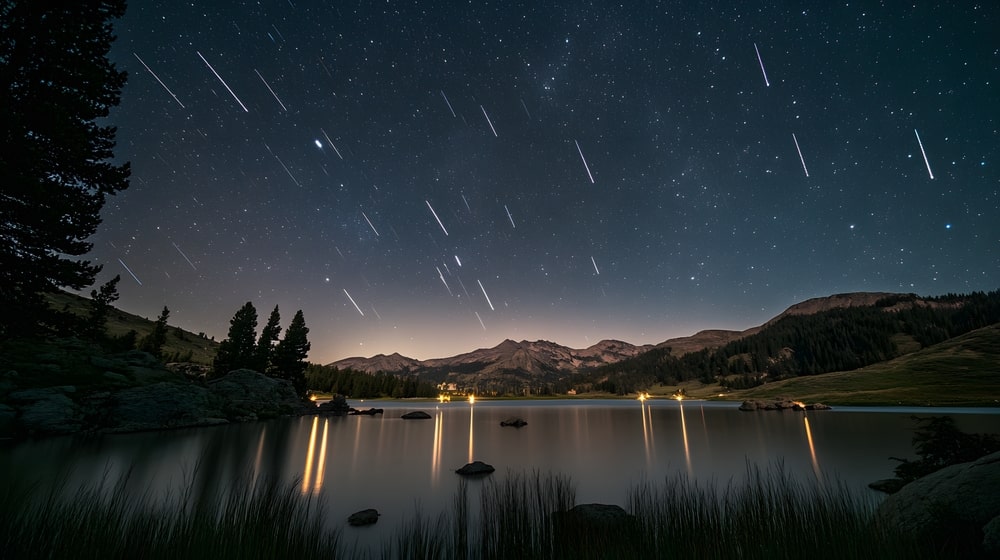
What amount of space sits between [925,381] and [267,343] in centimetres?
17673

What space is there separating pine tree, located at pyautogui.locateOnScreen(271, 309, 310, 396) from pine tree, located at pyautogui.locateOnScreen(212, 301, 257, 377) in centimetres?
608

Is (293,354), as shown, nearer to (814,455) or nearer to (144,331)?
(814,455)

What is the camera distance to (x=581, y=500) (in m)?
17.7

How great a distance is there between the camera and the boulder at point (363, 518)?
14.4 m

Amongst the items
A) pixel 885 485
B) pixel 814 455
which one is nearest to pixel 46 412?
pixel 885 485

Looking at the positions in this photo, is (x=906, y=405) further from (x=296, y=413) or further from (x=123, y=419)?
(x=123, y=419)

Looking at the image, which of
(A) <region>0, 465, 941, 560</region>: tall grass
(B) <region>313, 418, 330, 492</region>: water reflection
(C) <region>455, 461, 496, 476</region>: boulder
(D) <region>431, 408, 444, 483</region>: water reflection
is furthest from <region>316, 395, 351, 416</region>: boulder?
(A) <region>0, 465, 941, 560</region>: tall grass

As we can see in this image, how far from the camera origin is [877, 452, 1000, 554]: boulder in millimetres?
7555

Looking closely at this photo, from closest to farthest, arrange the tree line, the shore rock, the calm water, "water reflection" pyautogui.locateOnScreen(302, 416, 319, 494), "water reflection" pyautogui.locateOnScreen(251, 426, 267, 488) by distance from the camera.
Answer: the calm water
"water reflection" pyautogui.locateOnScreen(302, 416, 319, 494)
"water reflection" pyautogui.locateOnScreen(251, 426, 267, 488)
the shore rock
the tree line

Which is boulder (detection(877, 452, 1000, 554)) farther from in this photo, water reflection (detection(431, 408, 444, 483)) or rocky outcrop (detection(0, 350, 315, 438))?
rocky outcrop (detection(0, 350, 315, 438))

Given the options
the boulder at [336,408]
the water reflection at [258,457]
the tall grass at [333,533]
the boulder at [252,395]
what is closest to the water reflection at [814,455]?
the tall grass at [333,533]

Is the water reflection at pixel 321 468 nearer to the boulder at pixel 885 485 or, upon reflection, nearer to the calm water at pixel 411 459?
the calm water at pixel 411 459

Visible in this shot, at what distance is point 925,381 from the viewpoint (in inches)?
4181

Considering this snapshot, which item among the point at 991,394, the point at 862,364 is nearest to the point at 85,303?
the point at 991,394
